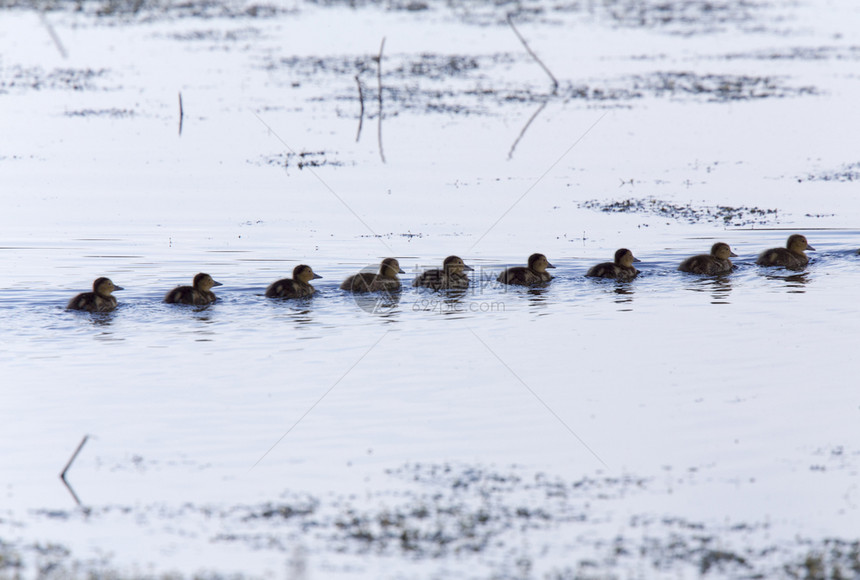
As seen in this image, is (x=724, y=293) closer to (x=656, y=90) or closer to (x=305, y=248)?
(x=305, y=248)

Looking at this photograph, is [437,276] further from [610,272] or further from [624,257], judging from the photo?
[624,257]

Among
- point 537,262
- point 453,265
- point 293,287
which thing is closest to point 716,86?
point 537,262

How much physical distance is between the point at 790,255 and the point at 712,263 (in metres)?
1.13

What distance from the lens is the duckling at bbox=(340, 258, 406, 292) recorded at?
11414 mm

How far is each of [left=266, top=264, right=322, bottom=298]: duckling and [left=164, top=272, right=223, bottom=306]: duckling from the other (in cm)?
61

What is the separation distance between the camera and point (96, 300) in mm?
10773

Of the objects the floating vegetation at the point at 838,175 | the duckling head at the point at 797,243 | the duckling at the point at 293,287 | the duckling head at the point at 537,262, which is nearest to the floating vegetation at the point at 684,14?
the floating vegetation at the point at 838,175

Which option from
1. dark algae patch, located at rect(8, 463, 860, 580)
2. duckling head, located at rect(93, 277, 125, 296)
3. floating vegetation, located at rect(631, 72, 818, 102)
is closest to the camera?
dark algae patch, located at rect(8, 463, 860, 580)

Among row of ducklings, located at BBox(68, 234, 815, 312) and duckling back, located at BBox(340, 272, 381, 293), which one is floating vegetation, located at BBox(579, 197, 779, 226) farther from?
duckling back, located at BBox(340, 272, 381, 293)

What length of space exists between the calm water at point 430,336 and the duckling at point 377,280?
11.2 inches

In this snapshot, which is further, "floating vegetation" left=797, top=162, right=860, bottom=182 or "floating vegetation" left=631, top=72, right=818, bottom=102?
"floating vegetation" left=631, top=72, right=818, bottom=102

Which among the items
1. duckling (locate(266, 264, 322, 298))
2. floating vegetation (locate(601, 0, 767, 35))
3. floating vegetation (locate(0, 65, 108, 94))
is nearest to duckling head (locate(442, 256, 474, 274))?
duckling (locate(266, 264, 322, 298))

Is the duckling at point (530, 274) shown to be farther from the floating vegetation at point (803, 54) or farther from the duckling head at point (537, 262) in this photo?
the floating vegetation at point (803, 54)

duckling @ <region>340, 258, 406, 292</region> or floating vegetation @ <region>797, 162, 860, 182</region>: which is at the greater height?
floating vegetation @ <region>797, 162, 860, 182</region>
